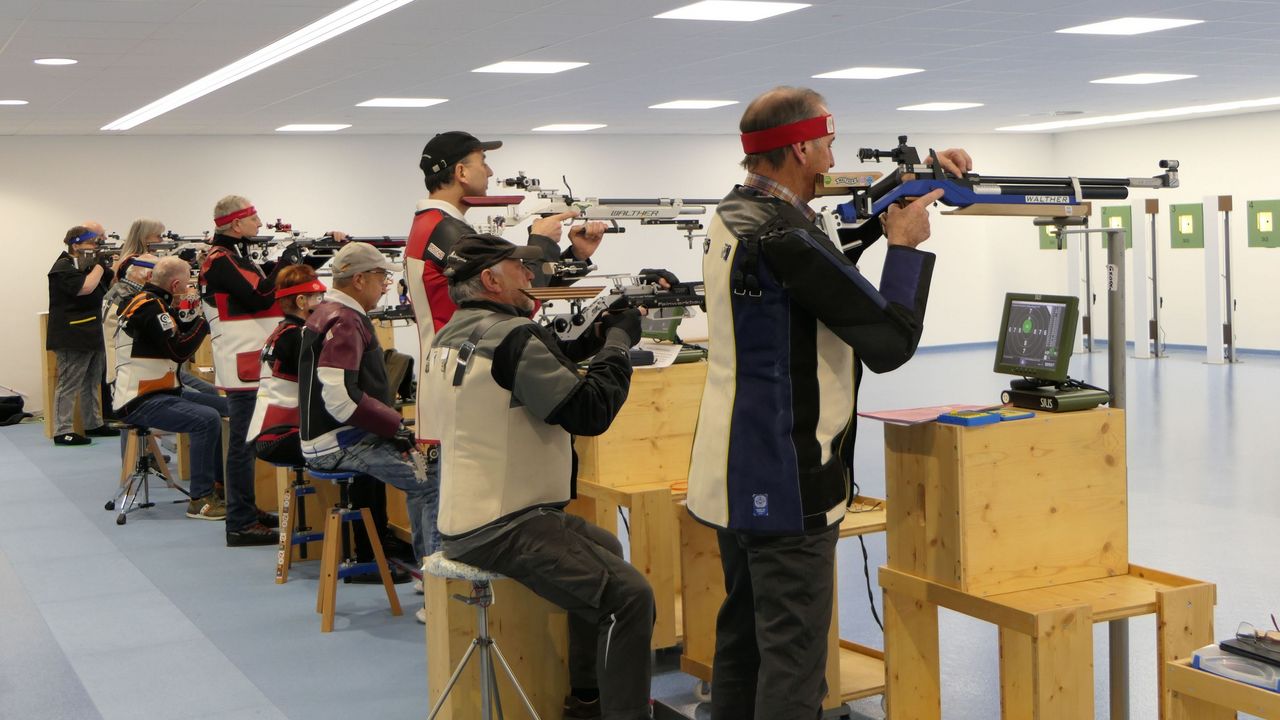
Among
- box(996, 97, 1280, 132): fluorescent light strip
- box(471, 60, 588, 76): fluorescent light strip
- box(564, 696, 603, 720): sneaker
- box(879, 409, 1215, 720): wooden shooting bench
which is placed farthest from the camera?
box(996, 97, 1280, 132): fluorescent light strip

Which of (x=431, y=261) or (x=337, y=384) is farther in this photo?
(x=337, y=384)

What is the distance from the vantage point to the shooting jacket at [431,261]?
364 cm

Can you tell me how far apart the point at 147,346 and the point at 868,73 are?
19.8 ft

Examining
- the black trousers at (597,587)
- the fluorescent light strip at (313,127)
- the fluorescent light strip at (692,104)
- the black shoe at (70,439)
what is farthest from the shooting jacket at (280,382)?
the fluorescent light strip at (313,127)

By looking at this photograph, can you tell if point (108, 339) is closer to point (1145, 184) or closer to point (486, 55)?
point (486, 55)

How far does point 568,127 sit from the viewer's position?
44.6 feet

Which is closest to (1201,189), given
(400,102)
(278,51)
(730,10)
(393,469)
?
(400,102)

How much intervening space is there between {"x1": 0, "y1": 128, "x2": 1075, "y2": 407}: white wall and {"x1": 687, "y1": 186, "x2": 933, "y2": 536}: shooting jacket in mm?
11329

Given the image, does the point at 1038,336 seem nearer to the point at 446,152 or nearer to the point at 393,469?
the point at 446,152

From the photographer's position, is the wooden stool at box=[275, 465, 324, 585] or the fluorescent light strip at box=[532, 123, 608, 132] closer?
the wooden stool at box=[275, 465, 324, 585]

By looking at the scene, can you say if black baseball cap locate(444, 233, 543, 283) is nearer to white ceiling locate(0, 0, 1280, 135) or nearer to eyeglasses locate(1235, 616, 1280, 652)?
eyeglasses locate(1235, 616, 1280, 652)

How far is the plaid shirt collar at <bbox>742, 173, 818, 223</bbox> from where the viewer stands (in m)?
2.47

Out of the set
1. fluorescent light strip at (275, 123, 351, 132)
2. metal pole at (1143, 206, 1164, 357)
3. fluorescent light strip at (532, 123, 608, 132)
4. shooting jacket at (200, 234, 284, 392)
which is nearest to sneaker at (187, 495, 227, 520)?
shooting jacket at (200, 234, 284, 392)

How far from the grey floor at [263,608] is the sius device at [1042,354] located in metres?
1.14
